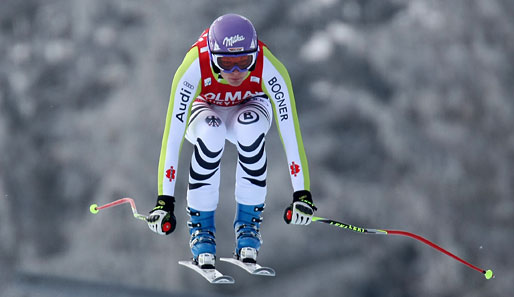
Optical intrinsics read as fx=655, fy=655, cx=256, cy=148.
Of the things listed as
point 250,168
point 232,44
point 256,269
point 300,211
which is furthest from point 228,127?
point 256,269

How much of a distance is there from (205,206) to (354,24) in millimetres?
7466

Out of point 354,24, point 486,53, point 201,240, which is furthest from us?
point 354,24

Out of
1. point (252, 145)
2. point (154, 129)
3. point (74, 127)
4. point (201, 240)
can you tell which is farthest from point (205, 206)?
point (74, 127)

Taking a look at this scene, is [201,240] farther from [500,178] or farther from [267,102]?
[500,178]

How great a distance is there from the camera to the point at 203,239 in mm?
5242

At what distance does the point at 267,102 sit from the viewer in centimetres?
527

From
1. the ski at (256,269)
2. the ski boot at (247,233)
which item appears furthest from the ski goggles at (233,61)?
the ski at (256,269)

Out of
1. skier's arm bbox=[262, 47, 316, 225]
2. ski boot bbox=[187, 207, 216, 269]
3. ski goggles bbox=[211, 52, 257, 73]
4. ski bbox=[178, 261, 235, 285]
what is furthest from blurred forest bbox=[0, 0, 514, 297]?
ski goggles bbox=[211, 52, 257, 73]

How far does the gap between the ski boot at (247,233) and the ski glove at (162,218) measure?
73 centimetres

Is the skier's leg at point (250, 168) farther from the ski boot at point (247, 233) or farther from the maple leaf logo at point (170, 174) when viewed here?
the maple leaf logo at point (170, 174)

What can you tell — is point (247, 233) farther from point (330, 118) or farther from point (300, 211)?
point (330, 118)

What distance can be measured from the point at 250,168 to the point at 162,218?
33.5 inches

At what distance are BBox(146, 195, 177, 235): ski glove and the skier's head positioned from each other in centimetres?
109

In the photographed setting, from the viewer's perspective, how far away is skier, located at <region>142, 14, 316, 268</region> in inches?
190
